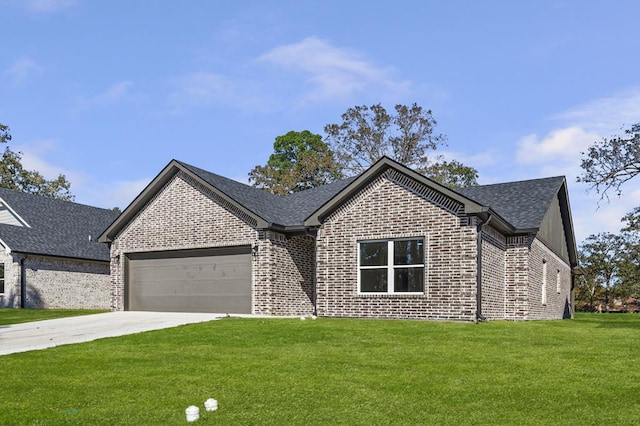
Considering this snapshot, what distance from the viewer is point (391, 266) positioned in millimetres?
18797

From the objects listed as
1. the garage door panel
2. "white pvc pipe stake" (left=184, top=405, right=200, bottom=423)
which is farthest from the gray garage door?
"white pvc pipe stake" (left=184, top=405, right=200, bottom=423)

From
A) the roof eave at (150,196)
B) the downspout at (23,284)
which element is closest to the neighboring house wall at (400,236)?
the roof eave at (150,196)

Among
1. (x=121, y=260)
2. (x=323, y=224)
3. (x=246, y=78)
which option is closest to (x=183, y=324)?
(x=323, y=224)

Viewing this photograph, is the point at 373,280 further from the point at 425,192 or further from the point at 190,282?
the point at 190,282

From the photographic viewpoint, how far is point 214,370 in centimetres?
965

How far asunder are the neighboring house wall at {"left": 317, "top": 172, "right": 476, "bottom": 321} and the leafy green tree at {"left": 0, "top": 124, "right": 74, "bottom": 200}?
43.5 meters

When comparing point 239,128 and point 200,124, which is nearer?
point 200,124

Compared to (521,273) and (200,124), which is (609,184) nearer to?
(521,273)

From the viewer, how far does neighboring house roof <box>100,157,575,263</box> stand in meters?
19.2

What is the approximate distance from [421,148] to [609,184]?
2103 cm

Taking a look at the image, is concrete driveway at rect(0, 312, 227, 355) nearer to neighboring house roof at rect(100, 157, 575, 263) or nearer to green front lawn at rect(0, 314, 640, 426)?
green front lawn at rect(0, 314, 640, 426)

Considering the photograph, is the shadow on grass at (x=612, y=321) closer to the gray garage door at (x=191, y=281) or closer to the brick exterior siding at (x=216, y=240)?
the brick exterior siding at (x=216, y=240)

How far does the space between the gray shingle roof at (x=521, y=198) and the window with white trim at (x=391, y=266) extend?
4.90 metres

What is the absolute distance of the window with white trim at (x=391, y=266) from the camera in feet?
60.6
